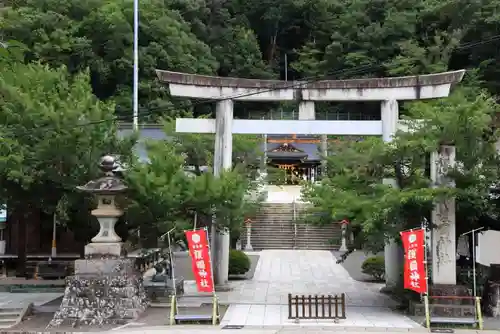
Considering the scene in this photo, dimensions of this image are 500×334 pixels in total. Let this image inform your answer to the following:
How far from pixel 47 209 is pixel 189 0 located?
128 ft

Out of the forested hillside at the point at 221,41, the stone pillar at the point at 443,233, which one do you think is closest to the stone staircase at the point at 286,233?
the forested hillside at the point at 221,41

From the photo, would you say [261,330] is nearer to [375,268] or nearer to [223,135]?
[223,135]

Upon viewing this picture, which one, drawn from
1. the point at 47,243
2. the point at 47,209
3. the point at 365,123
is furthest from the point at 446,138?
the point at 47,243

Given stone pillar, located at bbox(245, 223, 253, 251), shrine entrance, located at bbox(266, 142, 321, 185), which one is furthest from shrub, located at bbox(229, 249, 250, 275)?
shrine entrance, located at bbox(266, 142, 321, 185)

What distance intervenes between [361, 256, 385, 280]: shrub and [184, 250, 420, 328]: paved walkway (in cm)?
84

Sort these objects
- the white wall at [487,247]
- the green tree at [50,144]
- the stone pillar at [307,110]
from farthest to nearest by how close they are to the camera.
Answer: the stone pillar at [307,110]
the white wall at [487,247]
the green tree at [50,144]

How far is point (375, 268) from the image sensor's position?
21453 mm

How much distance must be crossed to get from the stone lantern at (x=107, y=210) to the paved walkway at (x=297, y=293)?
11.8ft

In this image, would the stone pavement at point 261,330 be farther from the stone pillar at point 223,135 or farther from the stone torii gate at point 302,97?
the stone pillar at point 223,135

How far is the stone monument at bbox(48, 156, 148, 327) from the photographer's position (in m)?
13.6

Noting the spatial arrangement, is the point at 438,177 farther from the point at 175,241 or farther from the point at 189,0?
the point at 189,0

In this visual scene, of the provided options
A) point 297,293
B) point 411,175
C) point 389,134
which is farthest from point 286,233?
point 411,175

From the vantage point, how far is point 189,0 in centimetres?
5116

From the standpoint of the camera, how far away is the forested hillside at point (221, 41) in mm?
41000
